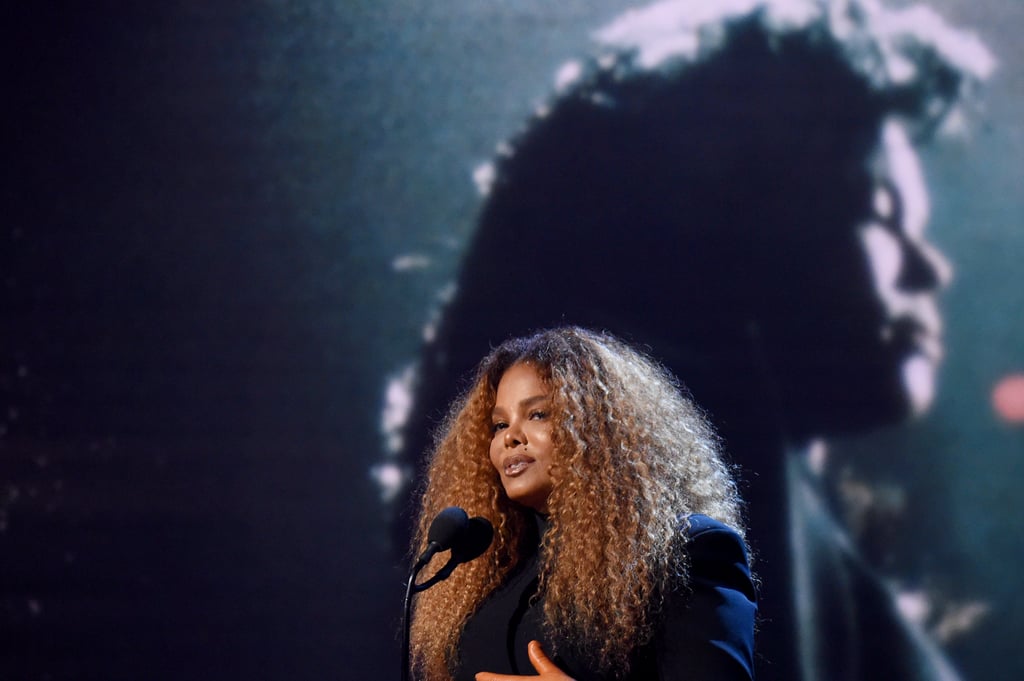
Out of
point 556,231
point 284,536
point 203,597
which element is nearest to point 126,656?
point 203,597

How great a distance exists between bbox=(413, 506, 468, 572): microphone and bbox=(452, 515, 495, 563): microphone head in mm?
27

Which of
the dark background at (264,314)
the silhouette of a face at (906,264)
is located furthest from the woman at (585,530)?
the silhouette of a face at (906,264)

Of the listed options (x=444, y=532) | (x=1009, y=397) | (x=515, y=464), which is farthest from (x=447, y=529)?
(x=1009, y=397)

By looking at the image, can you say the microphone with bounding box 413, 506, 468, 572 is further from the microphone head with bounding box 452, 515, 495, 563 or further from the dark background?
the dark background

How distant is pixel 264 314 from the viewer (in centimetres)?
301

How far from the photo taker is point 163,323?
302cm

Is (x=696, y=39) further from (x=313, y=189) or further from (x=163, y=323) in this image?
(x=163, y=323)

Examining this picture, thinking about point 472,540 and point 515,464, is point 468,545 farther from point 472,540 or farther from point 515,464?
point 515,464

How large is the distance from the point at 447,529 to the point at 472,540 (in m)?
0.09

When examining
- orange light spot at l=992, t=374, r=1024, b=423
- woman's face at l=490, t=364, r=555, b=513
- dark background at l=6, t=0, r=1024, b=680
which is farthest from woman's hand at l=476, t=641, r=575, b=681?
orange light spot at l=992, t=374, r=1024, b=423

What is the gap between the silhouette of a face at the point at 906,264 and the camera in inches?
116

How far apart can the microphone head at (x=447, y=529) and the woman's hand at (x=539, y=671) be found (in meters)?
0.24

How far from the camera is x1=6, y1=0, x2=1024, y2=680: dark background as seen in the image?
9.39 feet

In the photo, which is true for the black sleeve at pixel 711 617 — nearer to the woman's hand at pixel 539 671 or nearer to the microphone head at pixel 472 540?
the woman's hand at pixel 539 671
